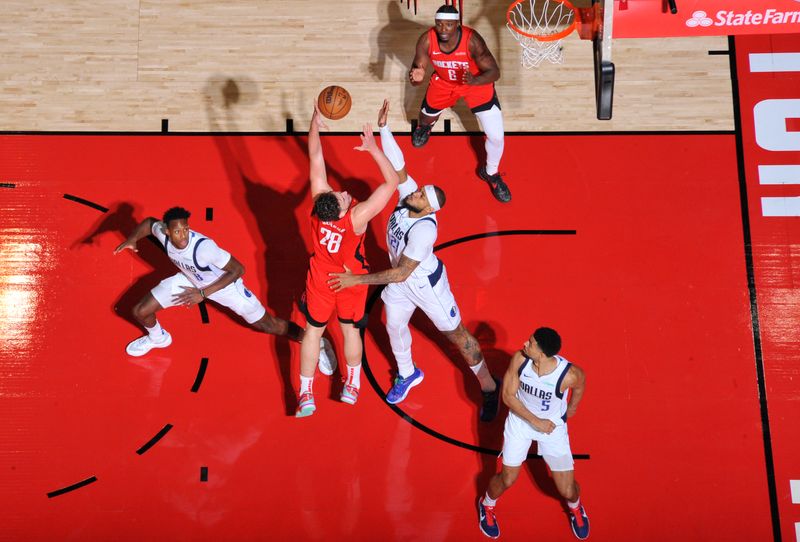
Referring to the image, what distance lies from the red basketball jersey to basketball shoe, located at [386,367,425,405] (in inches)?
111

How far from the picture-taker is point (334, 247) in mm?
5957

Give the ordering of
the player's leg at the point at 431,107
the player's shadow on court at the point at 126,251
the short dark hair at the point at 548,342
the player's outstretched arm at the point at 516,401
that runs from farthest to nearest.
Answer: the player's shadow on court at the point at 126,251 < the player's leg at the point at 431,107 < the player's outstretched arm at the point at 516,401 < the short dark hair at the point at 548,342

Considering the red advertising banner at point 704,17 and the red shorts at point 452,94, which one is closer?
the red advertising banner at point 704,17

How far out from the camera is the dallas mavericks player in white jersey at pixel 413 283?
5.78 meters

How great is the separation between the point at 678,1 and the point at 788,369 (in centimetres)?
351

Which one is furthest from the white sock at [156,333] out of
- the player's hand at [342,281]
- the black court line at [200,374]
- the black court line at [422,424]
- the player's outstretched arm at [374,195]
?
the player's outstretched arm at [374,195]

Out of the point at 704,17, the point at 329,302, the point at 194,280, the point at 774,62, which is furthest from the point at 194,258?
the point at 774,62

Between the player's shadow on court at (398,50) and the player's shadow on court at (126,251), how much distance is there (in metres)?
2.99

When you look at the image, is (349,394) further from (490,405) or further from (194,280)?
(194,280)

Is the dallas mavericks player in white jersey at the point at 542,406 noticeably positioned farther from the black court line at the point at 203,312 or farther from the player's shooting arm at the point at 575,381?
the black court line at the point at 203,312

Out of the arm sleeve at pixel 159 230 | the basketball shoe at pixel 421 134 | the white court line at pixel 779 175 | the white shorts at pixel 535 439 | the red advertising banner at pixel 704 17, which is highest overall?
the red advertising banner at pixel 704 17

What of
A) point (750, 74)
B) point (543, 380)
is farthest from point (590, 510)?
point (750, 74)

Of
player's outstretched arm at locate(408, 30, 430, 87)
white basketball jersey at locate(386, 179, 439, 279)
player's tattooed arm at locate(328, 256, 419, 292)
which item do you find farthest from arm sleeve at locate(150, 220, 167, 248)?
player's outstretched arm at locate(408, 30, 430, 87)

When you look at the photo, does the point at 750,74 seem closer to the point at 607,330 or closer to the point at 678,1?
the point at 678,1
